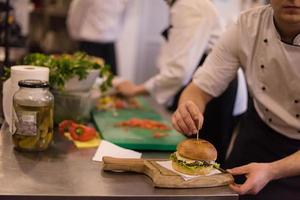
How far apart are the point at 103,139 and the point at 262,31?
59cm

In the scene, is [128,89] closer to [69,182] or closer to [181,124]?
[181,124]

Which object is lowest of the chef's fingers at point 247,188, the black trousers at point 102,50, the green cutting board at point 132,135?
the black trousers at point 102,50

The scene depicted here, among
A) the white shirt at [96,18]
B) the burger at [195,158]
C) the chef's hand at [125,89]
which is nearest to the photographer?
the burger at [195,158]

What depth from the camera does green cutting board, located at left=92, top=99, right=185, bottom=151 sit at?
1.51m

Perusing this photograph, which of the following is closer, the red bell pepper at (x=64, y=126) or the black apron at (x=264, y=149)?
the black apron at (x=264, y=149)

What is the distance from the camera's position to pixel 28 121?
1.27 meters

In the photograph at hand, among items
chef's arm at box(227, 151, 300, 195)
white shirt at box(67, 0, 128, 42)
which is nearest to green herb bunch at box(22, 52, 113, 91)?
chef's arm at box(227, 151, 300, 195)

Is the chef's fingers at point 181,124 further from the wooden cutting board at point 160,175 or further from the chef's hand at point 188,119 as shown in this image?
the wooden cutting board at point 160,175

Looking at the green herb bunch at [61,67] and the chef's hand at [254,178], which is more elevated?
the green herb bunch at [61,67]

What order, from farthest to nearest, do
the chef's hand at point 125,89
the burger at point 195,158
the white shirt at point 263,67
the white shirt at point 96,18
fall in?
the white shirt at point 96,18 < the chef's hand at point 125,89 < the white shirt at point 263,67 < the burger at point 195,158

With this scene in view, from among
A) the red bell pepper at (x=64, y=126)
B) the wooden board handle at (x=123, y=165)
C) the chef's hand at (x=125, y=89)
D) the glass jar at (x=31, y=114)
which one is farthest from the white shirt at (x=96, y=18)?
the wooden board handle at (x=123, y=165)

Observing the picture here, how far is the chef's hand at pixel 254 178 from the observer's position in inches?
44.8

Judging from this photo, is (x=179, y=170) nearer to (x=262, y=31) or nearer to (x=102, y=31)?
(x=262, y=31)

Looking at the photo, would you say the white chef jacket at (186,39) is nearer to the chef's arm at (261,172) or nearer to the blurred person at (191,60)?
the blurred person at (191,60)
